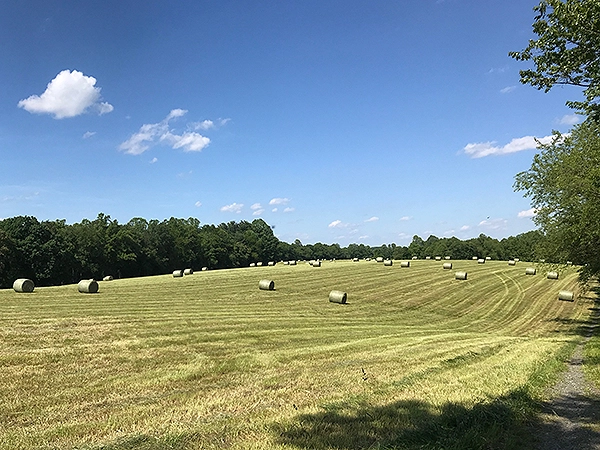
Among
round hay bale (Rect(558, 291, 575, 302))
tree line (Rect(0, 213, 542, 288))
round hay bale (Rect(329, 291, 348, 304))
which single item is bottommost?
round hay bale (Rect(558, 291, 575, 302))

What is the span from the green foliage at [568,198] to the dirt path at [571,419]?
14657mm

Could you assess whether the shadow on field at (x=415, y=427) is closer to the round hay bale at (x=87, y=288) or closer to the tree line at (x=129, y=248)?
the tree line at (x=129, y=248)

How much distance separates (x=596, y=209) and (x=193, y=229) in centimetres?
11296

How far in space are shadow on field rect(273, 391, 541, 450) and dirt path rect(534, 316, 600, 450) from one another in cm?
26

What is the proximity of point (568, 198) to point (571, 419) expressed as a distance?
861 inches

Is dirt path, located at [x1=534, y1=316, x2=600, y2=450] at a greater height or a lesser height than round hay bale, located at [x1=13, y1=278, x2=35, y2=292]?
lesser

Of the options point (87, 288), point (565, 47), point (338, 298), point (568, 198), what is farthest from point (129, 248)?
point (565, 47)

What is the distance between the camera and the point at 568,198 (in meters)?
25.7

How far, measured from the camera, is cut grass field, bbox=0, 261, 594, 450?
6.80m

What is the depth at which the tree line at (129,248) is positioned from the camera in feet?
244

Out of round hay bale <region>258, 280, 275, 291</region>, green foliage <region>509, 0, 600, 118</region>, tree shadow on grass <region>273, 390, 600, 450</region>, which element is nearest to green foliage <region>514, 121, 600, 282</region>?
green foliage <region>509, 0, 600, 118</region>

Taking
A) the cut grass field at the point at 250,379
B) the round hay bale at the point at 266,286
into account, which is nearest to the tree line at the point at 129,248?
the cut grass field at the point at 250,379

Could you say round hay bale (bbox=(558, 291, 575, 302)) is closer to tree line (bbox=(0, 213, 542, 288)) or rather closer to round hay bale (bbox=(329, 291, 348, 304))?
tree line (bbox=(0, 213, 542, 288))

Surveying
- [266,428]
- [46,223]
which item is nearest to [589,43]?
[266,428]
